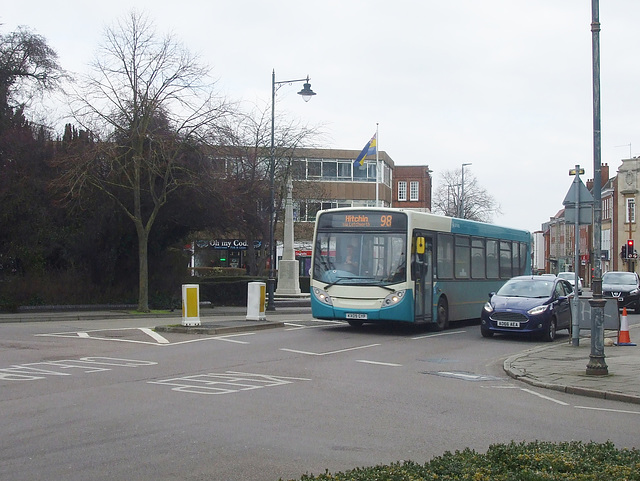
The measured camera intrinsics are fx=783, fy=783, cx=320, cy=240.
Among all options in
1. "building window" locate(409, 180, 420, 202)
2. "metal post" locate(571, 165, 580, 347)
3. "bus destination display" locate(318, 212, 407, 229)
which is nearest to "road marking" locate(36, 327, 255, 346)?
"bus destination display" locate(318, 212, 407, 229)

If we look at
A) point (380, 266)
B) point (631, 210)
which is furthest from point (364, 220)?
point (631, 210)

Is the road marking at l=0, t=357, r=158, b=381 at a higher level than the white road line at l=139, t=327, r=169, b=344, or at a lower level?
lower

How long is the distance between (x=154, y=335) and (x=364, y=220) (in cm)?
605

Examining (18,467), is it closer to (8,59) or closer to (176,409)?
(176,409)

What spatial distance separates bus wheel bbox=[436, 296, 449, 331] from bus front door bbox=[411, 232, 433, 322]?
90 centimetres

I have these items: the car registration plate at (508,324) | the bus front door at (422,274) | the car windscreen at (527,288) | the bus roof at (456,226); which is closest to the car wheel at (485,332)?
the car registration plate at (508,324)

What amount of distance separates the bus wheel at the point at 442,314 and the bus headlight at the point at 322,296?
11.5 feet

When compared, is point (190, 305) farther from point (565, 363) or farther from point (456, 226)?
point (565, 363)

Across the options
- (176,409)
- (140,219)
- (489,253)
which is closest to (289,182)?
(140,219)

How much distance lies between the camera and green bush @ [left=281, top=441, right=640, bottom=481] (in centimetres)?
547

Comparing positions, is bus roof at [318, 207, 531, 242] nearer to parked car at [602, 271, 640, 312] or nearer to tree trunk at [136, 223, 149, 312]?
parked car at [602, 271, 640, 312]

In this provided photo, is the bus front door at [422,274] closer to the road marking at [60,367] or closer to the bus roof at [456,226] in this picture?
the bus roof at [456,226]

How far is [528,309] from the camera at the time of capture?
19.8 meters

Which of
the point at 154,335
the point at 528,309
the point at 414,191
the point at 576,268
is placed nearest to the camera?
the point at 576,268
